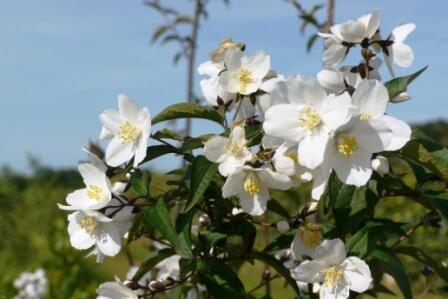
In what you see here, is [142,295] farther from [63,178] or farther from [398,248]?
[63,178]

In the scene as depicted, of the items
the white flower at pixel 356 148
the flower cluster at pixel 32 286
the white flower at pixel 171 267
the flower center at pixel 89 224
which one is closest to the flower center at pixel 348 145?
the white flower at pixel 356 148

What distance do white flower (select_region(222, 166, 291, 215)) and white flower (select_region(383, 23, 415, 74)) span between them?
489mm

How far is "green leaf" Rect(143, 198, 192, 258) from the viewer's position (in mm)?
1416

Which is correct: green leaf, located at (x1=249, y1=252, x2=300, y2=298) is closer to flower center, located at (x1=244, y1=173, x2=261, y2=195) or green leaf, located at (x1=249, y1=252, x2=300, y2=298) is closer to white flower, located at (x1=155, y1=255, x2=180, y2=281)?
flower center, located at (x1=244, y1=173, x2=261, y2=195)

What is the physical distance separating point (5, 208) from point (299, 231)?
1126 centimetres

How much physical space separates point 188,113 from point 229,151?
0.18m

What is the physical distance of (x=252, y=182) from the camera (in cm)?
148

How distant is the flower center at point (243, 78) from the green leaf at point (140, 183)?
0.31m

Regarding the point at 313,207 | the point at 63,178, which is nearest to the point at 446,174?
the point at 313,207

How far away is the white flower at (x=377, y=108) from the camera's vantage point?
140 centimetres

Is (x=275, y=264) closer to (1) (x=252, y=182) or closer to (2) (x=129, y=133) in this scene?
(1) (x=252, y=182)

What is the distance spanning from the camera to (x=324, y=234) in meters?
1.67

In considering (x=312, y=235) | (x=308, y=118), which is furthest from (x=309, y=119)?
(x=312, y=235)

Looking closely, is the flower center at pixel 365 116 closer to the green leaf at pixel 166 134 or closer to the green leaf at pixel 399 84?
the green leaf at pixel 399 84
